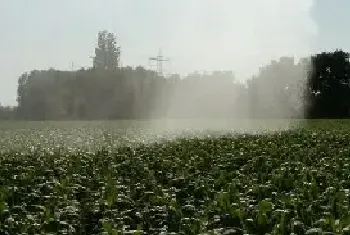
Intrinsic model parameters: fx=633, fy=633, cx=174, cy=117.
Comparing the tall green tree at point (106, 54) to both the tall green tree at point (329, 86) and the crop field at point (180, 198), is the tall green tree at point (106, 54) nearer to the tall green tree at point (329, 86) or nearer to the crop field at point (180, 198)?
the tall green tree at point (329, 86)

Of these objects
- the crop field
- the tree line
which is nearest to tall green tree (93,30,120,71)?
the tree line

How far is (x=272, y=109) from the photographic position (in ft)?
301

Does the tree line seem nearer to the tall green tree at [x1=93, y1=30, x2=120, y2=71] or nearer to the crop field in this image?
the tall green tree at [x1=93, y1=30, x2=120, y2=71]

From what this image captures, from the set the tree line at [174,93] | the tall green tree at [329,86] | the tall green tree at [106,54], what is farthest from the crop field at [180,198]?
the tall green tree at [106,54]

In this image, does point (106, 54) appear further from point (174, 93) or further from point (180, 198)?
point (180, 198)

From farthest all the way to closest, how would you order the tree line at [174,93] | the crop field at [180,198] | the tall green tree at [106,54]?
1. the tall green tree at [106,54]
2. the tree line at [174,93]
3. the crop field at [180,198]

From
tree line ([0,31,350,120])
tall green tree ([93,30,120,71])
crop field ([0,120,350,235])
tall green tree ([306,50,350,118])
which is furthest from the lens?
tall green tree ([93,30,120,71])

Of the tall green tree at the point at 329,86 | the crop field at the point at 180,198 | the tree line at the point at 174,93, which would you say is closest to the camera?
the crop field at the point at 180,198

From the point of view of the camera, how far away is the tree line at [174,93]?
8777 centimetres

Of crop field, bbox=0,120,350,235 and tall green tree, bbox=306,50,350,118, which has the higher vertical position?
tall green tree, bbox=306,50,350,118

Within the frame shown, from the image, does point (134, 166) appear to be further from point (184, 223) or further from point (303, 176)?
point (184, 223)

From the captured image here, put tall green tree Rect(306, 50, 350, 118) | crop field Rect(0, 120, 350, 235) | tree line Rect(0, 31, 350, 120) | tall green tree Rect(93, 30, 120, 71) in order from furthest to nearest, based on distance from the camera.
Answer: tall green tree Rect(93, 30, 120, 71) → tree line Rect(0, 31, 350, 120) → tall green tree Rect(306, 50, 350, 118) → crop field Rect(0, 120, 350, 235)

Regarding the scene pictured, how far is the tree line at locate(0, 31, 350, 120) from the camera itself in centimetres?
8777

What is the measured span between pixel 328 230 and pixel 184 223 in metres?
1.67
